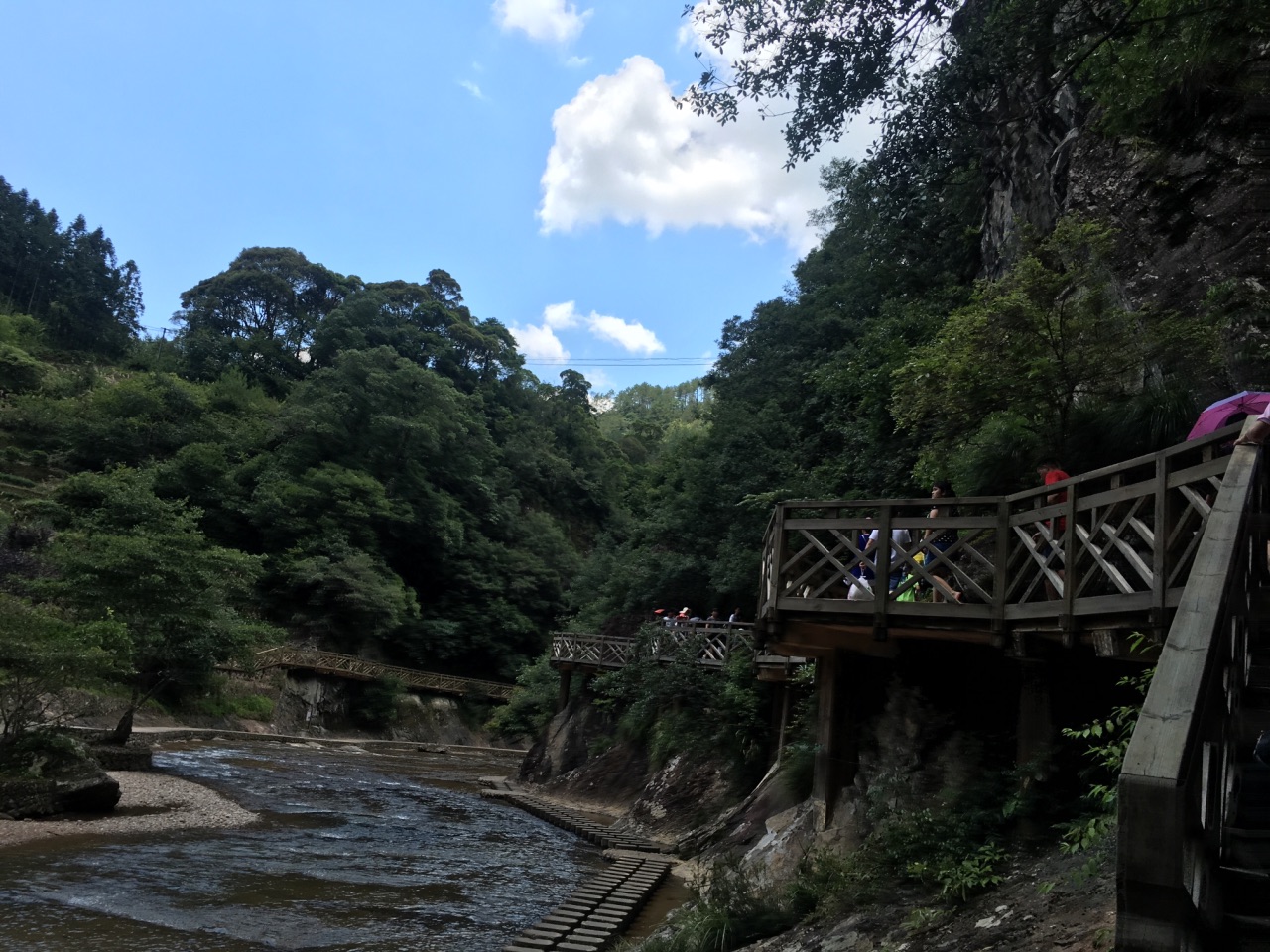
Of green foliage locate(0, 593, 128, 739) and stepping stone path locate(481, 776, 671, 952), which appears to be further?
green foliage locate(0, 593, 128, 739)

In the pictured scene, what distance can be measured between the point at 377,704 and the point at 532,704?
844 cm

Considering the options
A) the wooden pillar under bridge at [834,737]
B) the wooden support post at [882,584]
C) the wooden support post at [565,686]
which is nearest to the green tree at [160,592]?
the wooden support post at [565,686]

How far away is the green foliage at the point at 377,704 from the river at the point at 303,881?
62.8 ft

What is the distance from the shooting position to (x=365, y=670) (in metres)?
38.8

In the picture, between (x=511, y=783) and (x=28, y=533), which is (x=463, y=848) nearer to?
(x=511, y=783)

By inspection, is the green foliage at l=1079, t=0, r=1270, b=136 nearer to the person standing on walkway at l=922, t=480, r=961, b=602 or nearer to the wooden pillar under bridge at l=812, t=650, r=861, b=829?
the person standing on walkway at l=922, t=480, r=961, b=602

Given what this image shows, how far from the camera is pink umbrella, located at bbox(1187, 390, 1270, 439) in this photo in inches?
216

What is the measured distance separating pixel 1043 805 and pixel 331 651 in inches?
1478

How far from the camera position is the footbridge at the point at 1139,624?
2156 millimetres

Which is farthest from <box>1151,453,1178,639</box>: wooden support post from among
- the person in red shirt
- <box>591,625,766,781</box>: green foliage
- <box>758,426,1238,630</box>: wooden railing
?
<box>591,625,766,781</box>: green foliage

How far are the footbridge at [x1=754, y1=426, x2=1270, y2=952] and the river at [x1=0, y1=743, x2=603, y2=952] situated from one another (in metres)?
4.90

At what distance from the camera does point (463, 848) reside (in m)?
15.2

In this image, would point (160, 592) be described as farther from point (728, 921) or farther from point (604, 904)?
point (728, 921)

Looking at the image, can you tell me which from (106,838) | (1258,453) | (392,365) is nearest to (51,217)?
(392,365)
